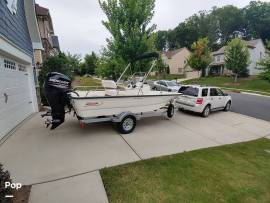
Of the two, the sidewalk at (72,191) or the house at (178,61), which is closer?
the sidewalk at (72,191)

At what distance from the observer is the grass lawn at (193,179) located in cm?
322

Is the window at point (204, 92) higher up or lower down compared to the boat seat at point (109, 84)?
lower down

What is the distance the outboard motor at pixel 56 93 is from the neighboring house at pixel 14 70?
1.36 meters

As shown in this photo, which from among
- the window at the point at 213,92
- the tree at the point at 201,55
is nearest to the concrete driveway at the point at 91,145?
the window at the point at 213,92

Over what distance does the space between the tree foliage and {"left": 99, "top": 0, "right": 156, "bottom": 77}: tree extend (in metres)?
54.3

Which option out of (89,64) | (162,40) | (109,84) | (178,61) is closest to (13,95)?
(109,84)

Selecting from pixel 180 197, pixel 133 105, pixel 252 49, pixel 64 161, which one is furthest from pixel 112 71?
pixel 252 49

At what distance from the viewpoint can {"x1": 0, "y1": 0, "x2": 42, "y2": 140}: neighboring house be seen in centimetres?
543

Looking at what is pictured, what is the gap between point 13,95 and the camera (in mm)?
6215

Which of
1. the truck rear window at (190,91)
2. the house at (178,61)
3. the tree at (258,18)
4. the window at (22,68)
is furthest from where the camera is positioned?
the tree at (258,18)

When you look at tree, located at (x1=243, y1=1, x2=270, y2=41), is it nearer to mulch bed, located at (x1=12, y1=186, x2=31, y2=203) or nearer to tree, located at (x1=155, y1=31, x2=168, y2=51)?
tree, located at (x1=155, y1=31, x2=168, y2=51)

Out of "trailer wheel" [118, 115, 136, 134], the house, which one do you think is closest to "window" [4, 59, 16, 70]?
"trailer wheel" [118, 115, 136, 134]

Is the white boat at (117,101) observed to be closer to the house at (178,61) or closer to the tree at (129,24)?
the tree at (129,24)

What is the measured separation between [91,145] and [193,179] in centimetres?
284
